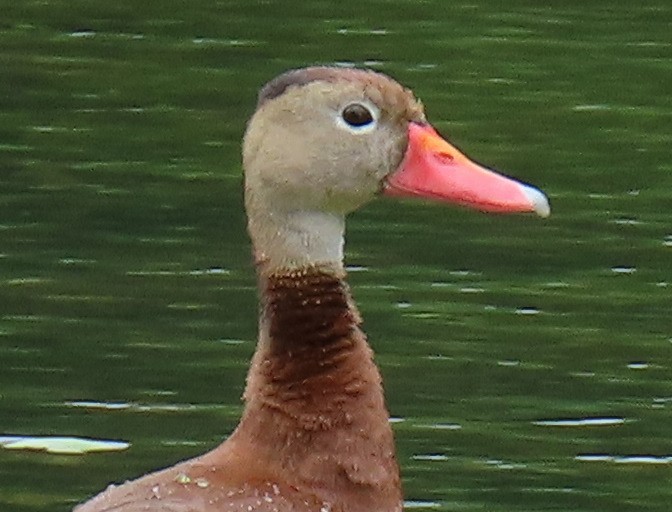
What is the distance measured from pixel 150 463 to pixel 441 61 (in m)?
8.08

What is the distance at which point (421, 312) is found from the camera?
45.3ft

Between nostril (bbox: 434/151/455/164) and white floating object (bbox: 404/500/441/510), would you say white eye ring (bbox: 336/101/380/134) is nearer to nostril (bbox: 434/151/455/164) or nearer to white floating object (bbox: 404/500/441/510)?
nostril (bbox: 434/151/455/164)

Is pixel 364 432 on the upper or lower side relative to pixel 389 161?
lower

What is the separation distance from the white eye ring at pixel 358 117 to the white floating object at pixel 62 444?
3.30 m

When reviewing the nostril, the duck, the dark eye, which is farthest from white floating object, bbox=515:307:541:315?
the dark eye

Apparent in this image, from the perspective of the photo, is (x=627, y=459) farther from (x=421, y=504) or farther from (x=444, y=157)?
(x=444, y=157)

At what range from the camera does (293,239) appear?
8969 millimetres

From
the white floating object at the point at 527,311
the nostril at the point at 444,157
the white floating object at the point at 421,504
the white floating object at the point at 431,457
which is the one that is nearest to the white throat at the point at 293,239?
the nostril at the point at 444,157

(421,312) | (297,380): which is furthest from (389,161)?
(421,312)

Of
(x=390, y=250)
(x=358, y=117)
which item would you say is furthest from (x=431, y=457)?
(x=358, y=117)

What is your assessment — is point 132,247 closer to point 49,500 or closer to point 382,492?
point 49,500

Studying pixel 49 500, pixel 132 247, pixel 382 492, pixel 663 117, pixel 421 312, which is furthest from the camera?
pixel 663 117

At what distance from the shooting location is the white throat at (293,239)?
897 cm

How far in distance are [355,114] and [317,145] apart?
191 mm
